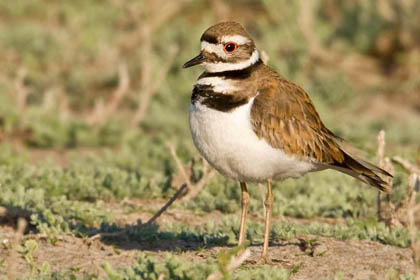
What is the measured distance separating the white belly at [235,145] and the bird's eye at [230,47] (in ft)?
1.37

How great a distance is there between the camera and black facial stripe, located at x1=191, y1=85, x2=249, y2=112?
485 cm

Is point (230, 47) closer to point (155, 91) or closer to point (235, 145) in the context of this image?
point (235, 145)

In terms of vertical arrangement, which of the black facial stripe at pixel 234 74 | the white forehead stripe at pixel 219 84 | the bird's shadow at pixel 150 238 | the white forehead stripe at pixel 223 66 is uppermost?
the white forehead stripe at pixel 223 66

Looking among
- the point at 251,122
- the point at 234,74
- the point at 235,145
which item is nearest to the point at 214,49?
the point at 234,74

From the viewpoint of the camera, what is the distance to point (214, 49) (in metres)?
5.17

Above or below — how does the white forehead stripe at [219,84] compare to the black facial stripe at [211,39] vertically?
below

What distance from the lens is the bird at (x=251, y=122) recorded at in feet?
15.9

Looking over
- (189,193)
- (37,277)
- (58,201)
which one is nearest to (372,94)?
(189,193)

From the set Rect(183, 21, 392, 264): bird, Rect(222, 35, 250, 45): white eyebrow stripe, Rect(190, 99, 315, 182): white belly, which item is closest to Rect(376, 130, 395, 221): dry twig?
Rect(183, 21, 392, 264): bird

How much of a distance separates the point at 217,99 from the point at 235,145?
1.03ft

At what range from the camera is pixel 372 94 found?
448 inches

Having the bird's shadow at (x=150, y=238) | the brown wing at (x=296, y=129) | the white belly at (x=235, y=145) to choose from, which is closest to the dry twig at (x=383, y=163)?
the brown wing at (x=296, y=129)

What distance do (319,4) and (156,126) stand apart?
4161mm

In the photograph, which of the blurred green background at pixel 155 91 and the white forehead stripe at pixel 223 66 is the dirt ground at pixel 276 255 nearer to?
the blurred green background at pixel 155 91
